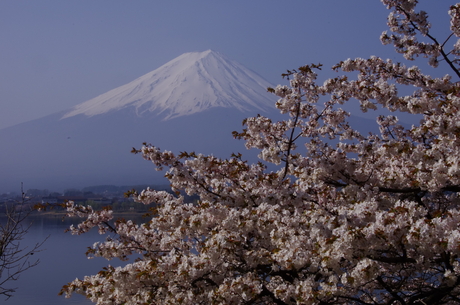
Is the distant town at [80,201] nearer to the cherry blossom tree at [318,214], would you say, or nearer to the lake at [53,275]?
the cherry blossom tree at [318,214]

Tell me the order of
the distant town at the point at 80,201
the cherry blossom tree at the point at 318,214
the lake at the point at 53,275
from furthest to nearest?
1. the lake at the point at 53,275
2. the distant town at the point at 80,201
3. the cherry blossom tree at the point at 318,214

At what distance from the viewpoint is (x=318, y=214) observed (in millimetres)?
3561

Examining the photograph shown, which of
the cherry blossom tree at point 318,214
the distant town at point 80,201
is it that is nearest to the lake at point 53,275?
the distant town at point 80,201

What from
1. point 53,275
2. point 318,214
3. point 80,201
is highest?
point 80,201

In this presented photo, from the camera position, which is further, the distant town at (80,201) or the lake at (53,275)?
the lake at (53,275)

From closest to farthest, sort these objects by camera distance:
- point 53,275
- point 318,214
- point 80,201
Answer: point 318,214, point 53,275, point 80,201

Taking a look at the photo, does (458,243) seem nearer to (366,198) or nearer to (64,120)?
(366,198)

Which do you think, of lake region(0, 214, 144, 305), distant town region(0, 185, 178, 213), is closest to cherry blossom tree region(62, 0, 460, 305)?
distant town region(0, 185, 178, 213)

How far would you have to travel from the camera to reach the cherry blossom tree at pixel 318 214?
2969 millimetres

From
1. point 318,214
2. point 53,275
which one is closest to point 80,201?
point 53,275

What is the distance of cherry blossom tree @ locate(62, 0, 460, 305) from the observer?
9.74 feet

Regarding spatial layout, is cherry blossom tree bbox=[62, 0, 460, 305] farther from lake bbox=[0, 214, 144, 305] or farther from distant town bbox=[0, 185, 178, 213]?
lake bbox=[0, 214, 144, 305]

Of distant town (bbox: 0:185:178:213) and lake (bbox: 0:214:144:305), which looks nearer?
distant town (bbox: 0:185:178:213)

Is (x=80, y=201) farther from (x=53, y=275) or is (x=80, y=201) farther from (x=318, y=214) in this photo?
(x=318, y=214)
